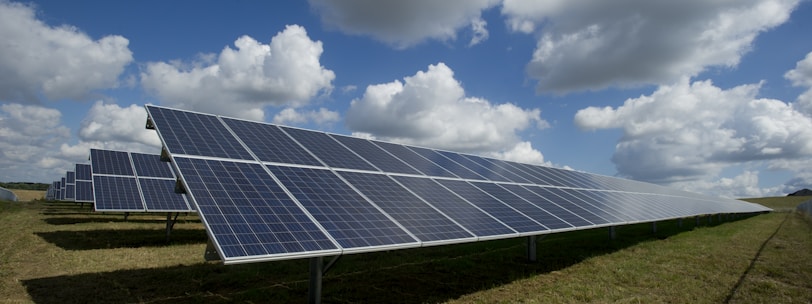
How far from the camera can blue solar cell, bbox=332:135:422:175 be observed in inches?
543

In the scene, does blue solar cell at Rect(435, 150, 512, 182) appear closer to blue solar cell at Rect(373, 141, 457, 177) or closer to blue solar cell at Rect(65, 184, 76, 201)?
blue solar cell at Rect(373, 141, 457, 177)

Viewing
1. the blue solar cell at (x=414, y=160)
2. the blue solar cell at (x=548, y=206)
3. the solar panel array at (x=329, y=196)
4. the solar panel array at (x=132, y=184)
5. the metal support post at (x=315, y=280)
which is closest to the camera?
the solar panel array at (x=329, y=196)

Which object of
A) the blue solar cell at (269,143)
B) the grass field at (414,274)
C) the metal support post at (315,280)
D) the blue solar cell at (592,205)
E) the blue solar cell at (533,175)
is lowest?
the grass field at (414,274)

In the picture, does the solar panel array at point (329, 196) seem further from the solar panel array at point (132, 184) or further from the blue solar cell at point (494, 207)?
the solar panel array at point (132, 184)

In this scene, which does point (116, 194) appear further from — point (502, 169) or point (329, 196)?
point (502, 169)

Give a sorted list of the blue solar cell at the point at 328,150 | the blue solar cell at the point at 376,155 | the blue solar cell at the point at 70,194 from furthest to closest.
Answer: the blue solar cell at the point at 70,194
the blue solar cell at the point at 376,155
the blue solar cell at the point at 328,150

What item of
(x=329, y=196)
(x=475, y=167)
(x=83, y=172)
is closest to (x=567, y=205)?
(x=475, y=167)

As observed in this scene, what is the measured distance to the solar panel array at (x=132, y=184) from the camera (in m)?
20.0

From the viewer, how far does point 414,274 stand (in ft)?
44.7

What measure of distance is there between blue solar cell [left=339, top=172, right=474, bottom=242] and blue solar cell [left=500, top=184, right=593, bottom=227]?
5698 mm

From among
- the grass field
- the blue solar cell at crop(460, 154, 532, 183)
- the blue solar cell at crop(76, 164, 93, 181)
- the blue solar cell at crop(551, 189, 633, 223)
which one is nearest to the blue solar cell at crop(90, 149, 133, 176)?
the blue solar cell at crop(76, 164, 93, 181)

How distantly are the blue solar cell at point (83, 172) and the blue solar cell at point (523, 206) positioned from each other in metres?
30.5

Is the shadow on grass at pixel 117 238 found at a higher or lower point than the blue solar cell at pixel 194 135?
lower

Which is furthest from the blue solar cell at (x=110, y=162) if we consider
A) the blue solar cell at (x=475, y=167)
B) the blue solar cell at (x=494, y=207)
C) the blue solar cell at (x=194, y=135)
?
the blue solar cell at (x=494, y=207)
